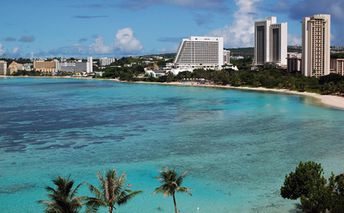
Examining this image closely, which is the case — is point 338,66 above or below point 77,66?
below

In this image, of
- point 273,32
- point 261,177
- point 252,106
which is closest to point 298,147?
point 261,177

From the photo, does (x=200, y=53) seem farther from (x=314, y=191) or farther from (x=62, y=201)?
(x=62, y=201)

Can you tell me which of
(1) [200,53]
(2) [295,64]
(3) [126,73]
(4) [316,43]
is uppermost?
(1) [200,53]

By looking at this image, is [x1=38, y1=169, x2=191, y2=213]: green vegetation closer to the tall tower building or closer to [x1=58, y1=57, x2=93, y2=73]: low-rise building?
the tall tower building

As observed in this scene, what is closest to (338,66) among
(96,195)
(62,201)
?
(96,195)

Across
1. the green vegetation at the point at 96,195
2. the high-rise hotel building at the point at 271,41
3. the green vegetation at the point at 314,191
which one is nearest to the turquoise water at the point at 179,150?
the green vegetation at the point at 314,191
